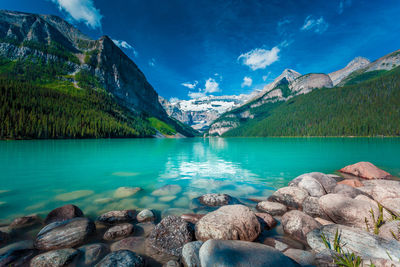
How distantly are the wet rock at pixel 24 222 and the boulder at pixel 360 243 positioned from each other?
12164 millimetres

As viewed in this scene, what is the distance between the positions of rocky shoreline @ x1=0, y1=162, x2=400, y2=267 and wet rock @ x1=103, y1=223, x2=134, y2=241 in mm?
39

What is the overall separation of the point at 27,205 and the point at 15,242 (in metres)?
6.22

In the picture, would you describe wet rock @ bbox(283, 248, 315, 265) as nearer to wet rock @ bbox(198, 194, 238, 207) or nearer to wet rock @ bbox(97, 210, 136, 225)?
wet rock @ bbox(198, 194, 238, 207)

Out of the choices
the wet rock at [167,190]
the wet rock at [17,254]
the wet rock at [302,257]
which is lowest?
the wet rock at [167,190]

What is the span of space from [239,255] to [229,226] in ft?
6.80

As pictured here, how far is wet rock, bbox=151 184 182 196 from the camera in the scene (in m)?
13.3

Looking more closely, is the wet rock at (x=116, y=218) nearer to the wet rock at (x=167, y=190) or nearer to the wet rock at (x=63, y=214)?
the wet rock at (x=63, y=214)

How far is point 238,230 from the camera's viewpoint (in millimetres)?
6434

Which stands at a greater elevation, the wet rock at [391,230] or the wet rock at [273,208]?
the wet rock at [391,230]

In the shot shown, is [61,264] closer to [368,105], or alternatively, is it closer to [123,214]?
[123,214]

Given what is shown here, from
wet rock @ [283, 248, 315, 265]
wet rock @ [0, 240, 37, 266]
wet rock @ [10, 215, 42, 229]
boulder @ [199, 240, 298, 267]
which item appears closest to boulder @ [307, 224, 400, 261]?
wet rock @ [283, 248, 315, 265]

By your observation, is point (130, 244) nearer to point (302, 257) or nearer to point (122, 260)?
point (122, 260)

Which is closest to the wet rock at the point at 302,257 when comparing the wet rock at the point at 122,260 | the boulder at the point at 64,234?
the wet rock at the point at 122,260

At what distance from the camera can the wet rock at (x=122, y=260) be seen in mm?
4559
